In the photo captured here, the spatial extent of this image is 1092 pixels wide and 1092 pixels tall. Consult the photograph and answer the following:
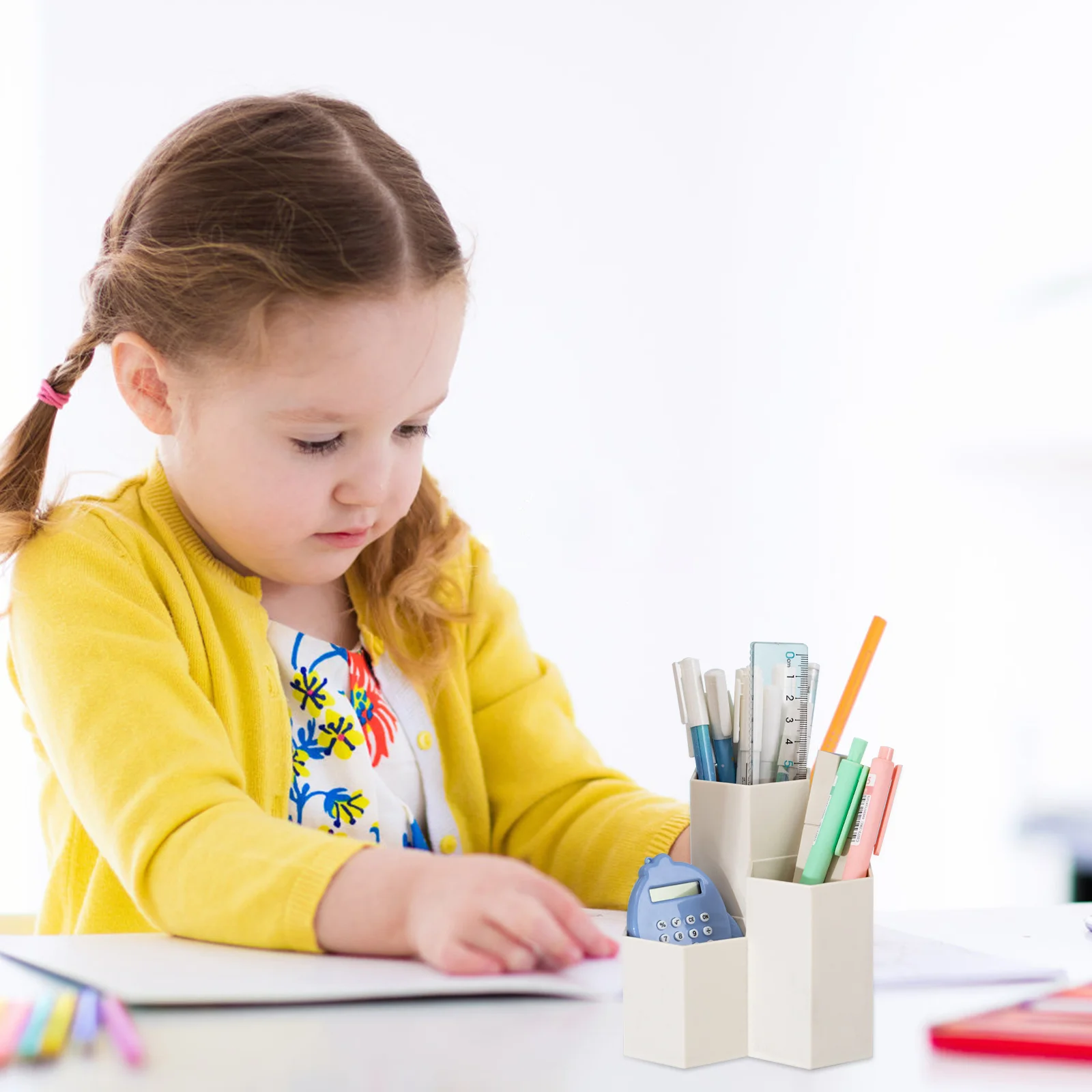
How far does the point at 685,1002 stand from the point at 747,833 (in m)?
0.06

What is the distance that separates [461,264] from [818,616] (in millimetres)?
1664

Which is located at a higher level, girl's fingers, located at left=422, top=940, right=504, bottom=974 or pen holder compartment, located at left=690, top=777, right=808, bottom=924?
pen holder compartment, located at left=690, top=777, right=808, bottom=924

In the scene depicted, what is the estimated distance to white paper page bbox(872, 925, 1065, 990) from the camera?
0.50 meters

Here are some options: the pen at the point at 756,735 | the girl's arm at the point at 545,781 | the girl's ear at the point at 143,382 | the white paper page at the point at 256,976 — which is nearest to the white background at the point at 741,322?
the girl's arm at the point at 545,781

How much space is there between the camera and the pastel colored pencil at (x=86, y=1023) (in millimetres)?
400

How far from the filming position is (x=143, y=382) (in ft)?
2.33

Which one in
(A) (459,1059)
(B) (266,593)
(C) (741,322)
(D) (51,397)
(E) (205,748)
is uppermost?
(C) (741,322)

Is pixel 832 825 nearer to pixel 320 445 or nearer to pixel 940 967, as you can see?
pixel 940 967

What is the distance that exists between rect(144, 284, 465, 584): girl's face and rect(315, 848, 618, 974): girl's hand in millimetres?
217

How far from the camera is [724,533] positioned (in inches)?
89.4

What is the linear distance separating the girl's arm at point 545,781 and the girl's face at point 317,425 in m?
0.18

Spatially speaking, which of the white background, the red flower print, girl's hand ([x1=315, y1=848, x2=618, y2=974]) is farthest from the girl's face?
the white background

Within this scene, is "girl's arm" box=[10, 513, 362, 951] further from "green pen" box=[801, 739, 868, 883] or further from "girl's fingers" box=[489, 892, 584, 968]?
"green pen" box=[801, 739, 868, 883]

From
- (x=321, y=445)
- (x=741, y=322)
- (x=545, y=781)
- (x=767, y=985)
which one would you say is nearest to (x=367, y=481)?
(x=321, y=445)
